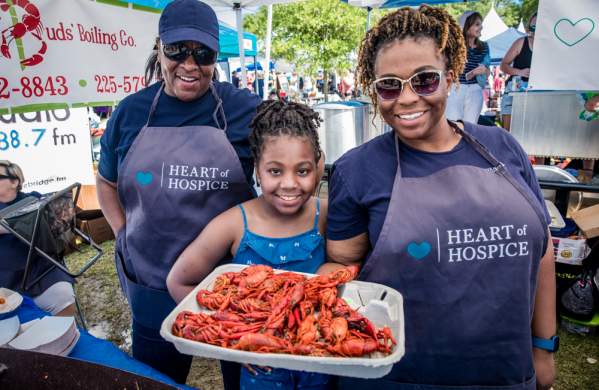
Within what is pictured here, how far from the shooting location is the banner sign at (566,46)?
3646 millimetres

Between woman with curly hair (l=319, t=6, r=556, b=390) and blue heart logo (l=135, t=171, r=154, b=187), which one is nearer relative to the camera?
woman with curly hair (l=319, t=6, r=556, b=390)

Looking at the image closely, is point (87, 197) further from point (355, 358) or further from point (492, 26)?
point (492, 26)

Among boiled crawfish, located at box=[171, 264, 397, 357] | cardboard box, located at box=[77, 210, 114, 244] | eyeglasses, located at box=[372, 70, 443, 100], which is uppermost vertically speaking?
eyeglasses, located at box=[372, 70, 443, 100]

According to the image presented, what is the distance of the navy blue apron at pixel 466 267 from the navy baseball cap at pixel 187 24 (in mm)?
1139

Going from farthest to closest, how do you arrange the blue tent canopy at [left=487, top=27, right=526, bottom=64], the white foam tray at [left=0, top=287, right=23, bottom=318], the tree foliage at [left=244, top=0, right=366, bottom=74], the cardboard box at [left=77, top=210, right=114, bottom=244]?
the blue tent canopy at [left=487, top=27, right=526, bottom=64] → the tree foliage at [left=244, top=0, right=366, bottom=74] → the cardboard box at [left=77, top=210, right=114, bottom=244] → the white foam tray at [left=0, top=287, right=23, bottom=318]

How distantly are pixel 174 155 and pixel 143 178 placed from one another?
0.61 feet

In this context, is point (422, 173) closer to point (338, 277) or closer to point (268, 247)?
point (338, 277)

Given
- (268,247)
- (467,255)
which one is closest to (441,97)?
(467,255)

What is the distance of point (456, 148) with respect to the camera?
1.52 m

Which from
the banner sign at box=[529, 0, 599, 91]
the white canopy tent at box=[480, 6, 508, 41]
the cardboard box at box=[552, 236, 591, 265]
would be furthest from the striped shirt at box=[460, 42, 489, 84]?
the white canopy tent at box=[480, 6, 508, 41]

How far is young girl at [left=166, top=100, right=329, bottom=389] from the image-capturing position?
173cm

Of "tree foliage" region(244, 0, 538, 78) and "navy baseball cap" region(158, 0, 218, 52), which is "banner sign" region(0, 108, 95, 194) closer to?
"navy baseball cap" region(158, 0, 218, 52)

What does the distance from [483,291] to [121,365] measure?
1531 millimetres

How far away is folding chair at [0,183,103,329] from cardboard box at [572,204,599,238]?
170 inches
